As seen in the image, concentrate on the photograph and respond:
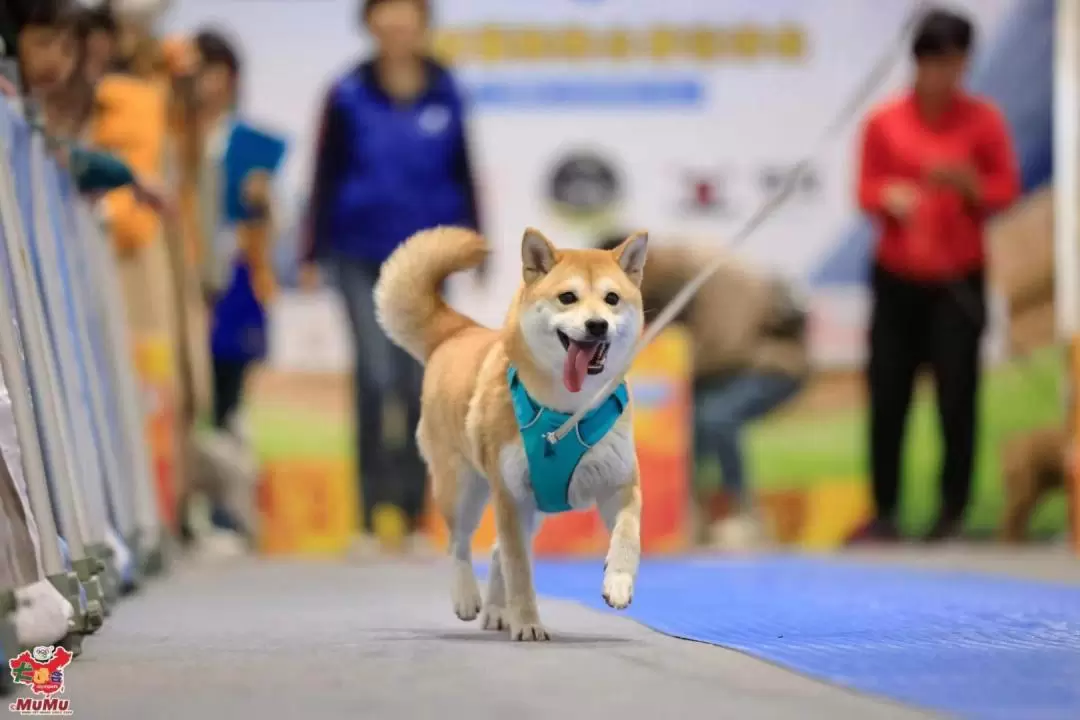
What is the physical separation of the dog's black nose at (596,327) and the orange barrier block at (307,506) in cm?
446

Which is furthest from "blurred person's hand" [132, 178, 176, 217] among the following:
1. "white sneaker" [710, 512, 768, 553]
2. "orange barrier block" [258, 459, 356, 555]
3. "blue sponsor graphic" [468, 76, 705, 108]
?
"white sneaker" [710, 512, 768, 553]

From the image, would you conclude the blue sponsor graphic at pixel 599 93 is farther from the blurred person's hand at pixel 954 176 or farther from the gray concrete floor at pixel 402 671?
the gray concrete floor at pixel 402 671

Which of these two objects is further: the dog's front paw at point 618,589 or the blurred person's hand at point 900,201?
the blurred person's hand at point 900,201

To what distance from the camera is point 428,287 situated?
3.80 meters

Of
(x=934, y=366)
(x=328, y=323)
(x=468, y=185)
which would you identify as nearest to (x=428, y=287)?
(x=468, y=185)

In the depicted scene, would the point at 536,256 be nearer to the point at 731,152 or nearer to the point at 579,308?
the point at 579,308

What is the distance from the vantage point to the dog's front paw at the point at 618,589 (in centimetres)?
306

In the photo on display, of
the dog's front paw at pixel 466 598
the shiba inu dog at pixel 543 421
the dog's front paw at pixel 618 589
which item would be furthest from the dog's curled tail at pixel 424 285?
the dog's front paw at pixel 618 589

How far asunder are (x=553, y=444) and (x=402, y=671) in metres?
0.67

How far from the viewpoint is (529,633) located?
3334mm

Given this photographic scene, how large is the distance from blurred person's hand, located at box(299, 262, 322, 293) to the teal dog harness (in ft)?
14.3

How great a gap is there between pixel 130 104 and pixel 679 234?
8.86ft

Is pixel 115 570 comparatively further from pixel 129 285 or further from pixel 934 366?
pixel 934 366

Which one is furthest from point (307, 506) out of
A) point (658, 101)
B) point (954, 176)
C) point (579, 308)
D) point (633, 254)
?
point (579, 308)
